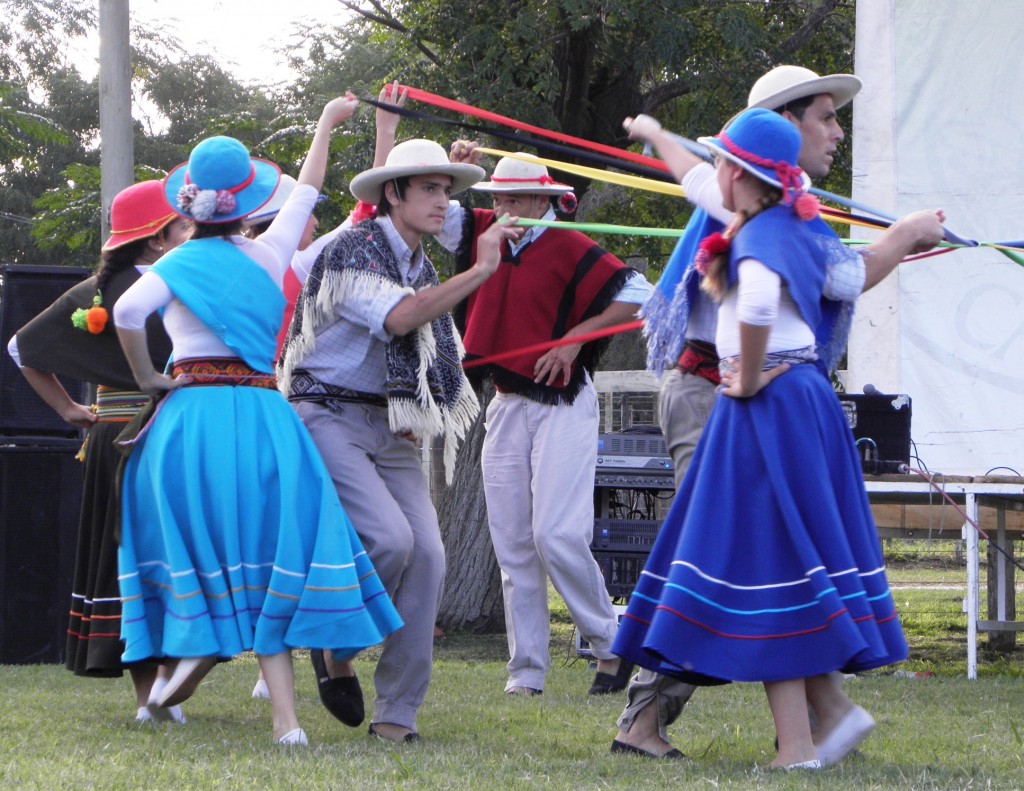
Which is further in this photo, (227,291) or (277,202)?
(277,202)

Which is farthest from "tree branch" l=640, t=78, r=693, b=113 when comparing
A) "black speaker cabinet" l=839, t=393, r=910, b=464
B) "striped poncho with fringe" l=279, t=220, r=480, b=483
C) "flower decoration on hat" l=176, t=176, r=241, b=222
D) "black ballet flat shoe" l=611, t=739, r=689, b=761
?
"black ballet flat shoe" l=611, t=739, r=689, b=761

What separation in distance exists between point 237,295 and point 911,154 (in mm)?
4227

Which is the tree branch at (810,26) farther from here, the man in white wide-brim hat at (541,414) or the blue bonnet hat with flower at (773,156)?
the blue bonnet hat with flower at (773,156)

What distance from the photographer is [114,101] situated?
7.68m

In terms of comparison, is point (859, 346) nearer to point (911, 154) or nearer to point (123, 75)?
point (911, 154)

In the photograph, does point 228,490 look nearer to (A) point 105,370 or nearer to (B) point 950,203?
(A) point 105,370

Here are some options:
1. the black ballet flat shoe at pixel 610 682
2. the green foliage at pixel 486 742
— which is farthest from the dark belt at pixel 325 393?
the black ballet flat shoe at pixel 610 682

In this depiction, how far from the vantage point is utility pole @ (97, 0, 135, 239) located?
7496 millimetres

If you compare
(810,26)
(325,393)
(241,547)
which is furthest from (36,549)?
(810,26)

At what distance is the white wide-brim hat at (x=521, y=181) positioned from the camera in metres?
5.98

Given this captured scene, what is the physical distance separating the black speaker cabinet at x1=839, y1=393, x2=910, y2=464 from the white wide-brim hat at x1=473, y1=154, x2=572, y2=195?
180 cm

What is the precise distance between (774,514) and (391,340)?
1.37 m

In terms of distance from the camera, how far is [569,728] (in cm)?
478

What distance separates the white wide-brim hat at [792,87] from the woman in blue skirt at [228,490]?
1.46 m
